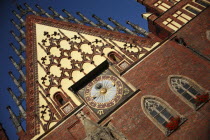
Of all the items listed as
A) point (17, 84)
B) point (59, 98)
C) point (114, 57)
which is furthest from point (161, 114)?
point (17, 84)

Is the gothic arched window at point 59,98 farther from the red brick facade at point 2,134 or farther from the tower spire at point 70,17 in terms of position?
the tower spire at point 70,17

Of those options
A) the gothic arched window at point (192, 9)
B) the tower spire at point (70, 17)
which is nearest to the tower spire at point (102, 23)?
the tower spire at point (70, 17)

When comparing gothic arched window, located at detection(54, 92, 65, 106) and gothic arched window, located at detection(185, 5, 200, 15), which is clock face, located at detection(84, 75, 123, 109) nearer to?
gothic arched window, located at detection(54, 92, 65, 106)

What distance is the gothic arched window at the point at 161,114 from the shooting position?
8656 millimetres

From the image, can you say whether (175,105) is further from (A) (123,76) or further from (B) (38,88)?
(B) (38,88)

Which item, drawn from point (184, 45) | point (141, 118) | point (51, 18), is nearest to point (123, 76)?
point (141, 118)

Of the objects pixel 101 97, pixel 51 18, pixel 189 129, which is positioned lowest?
pixel 189 129

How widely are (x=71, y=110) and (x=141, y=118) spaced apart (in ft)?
10.7

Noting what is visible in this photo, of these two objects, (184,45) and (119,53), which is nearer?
(184,45)

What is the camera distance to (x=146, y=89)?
10.1m

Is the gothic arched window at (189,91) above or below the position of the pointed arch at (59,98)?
below

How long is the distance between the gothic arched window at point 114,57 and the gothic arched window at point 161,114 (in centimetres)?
281

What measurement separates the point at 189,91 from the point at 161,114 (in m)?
1.53

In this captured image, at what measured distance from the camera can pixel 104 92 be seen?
10.7 metres
